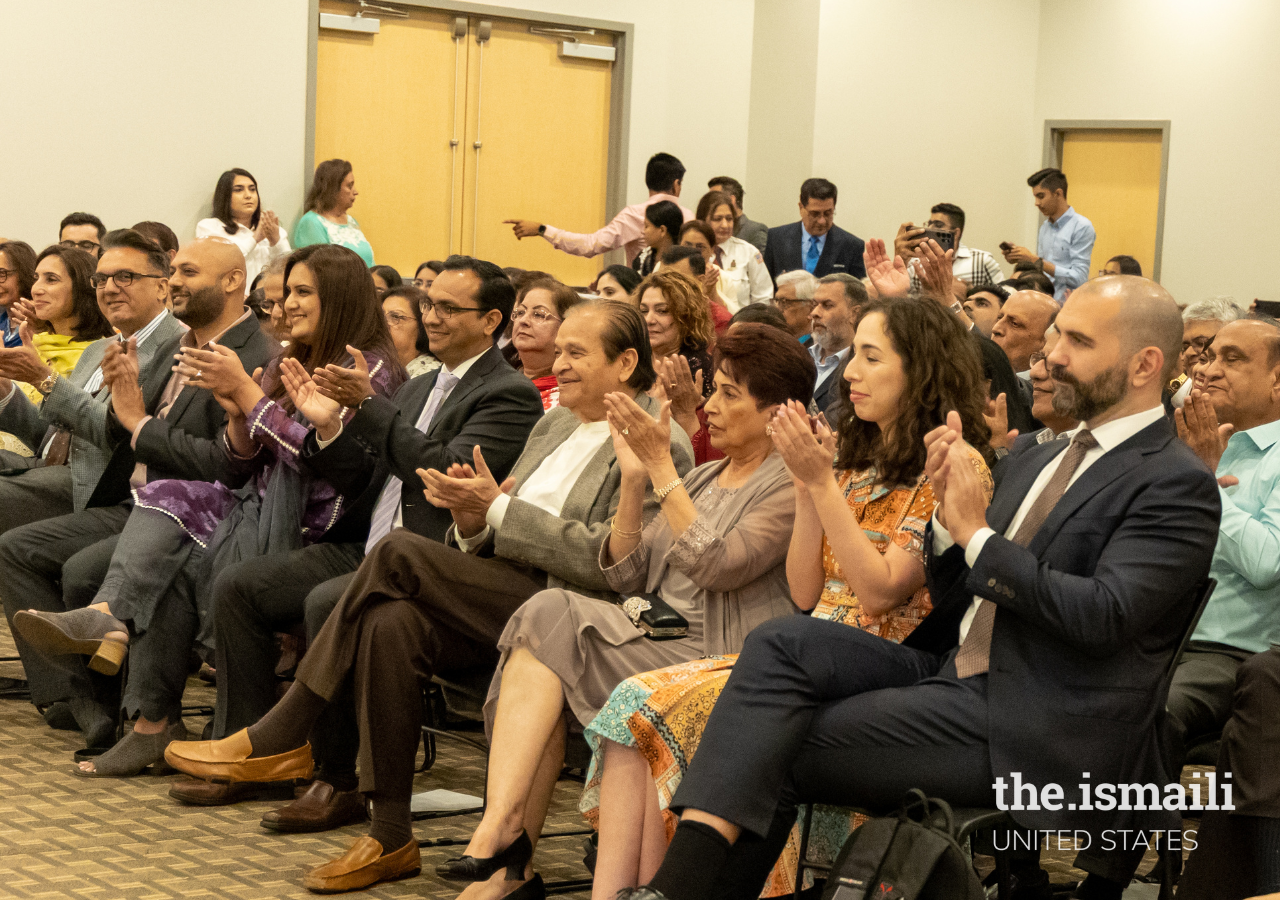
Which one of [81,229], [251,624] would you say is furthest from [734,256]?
[251,624]

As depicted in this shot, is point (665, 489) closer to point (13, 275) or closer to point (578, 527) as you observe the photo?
point (578, 527)

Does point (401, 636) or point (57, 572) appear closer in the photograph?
point (401, 636)

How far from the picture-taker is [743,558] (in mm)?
2904

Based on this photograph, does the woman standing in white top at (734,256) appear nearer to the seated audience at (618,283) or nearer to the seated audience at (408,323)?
the seated audience at (618,283)

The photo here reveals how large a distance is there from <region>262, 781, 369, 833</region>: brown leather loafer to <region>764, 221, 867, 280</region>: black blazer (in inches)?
220

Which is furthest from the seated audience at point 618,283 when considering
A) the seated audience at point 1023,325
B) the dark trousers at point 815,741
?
the dark trousers at point 815,741

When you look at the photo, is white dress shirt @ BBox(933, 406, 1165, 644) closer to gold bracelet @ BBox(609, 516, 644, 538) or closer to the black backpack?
the black backpack

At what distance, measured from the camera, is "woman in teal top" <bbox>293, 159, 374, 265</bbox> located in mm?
8336

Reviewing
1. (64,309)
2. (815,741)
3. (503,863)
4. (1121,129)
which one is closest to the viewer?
(815,741)

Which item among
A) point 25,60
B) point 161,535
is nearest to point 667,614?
point 161,535

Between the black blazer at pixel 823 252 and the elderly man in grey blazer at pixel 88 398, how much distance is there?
15.2 ft

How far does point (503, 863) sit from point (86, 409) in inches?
85.9

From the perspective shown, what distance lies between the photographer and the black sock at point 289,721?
3.36 meters

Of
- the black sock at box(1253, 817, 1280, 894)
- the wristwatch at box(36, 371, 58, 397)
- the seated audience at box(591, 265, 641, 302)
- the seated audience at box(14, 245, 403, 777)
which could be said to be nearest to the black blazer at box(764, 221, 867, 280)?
the seated audience at box(591, 265, 641, 302)
